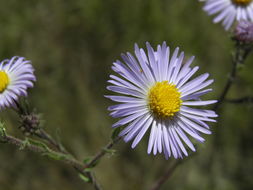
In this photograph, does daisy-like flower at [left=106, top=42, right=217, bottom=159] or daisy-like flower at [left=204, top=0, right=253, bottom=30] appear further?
daisy-like flower at [left=204, top=0, right=253, bottom=30]

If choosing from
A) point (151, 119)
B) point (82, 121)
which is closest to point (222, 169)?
point (82, 121)

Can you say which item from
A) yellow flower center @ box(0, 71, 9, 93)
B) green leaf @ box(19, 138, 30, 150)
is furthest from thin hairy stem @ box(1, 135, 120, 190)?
yellow flower center @ box(0, 71, 9, 93)

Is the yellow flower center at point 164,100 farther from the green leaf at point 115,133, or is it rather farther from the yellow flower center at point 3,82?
the yellow flower center at point 3,82

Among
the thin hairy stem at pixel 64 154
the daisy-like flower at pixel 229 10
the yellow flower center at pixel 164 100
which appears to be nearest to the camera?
the thin hairy stem at pixel 64 154

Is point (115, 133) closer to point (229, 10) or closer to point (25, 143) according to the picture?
point (25, 143)

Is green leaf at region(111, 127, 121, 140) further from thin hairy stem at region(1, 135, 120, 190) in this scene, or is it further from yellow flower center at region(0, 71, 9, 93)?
yellow flower center at region(0, 71, 9, 93)

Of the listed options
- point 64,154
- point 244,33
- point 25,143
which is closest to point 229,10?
point 244,33

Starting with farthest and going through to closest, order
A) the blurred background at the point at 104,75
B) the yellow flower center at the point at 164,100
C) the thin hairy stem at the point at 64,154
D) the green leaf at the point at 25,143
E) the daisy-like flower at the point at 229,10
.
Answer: the blurred background at the point at 104,75 < the daisy-like flower at the point at 229,10 < the yellow flower center at the point at 164,100 < the thin hairy stem at the point at 64,154 < the green leaf at the point at 25,143

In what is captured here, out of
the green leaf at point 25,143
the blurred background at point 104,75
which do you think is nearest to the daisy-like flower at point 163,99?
the green leaf at point 25,143
